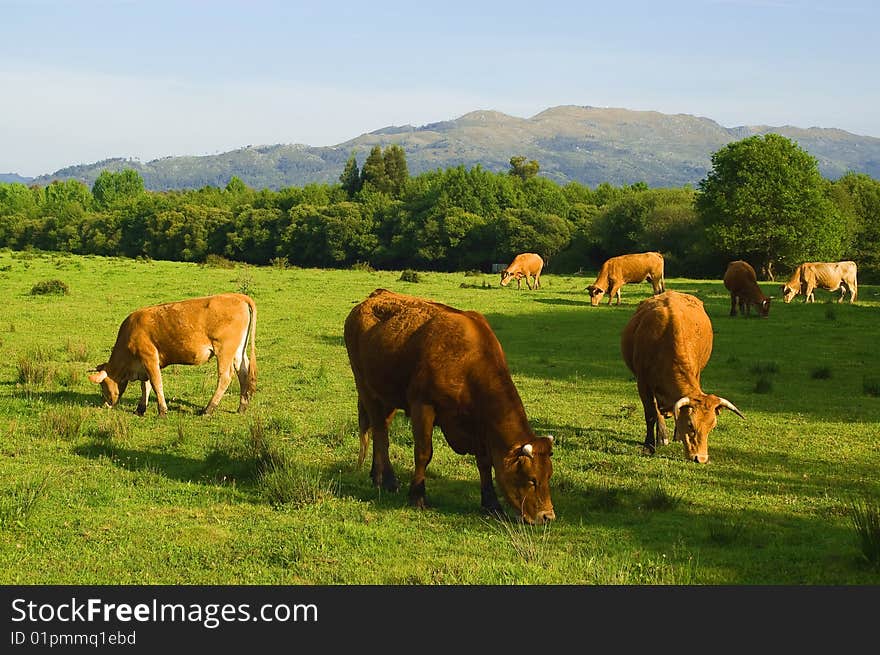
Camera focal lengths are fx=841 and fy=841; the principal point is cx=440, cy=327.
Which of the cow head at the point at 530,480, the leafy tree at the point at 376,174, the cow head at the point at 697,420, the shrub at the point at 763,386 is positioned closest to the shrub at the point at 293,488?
the cow head at the point at 530,480

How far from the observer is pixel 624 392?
17.5 metres

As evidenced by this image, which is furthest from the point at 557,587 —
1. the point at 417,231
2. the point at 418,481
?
the point at 417,231

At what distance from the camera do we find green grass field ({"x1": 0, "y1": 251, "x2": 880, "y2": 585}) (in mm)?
7520

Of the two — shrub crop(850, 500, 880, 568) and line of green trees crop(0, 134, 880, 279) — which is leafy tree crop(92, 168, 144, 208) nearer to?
line of green trees crop(0, 134, 880, 279)

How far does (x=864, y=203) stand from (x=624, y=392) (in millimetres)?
65036

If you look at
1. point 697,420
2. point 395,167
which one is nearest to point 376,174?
point 395,167

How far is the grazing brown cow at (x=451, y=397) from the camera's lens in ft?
28.1

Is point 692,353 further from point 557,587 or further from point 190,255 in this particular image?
point 190,255

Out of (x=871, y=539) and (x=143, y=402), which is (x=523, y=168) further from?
(x=871, y=539)

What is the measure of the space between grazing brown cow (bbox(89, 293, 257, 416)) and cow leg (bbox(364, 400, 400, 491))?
4.88 meters

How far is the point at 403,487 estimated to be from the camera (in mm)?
10297

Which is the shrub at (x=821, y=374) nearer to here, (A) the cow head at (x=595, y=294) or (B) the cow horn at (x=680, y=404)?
(B) the cow horn at (x=680, y=404)

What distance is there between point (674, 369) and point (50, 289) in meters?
30.2

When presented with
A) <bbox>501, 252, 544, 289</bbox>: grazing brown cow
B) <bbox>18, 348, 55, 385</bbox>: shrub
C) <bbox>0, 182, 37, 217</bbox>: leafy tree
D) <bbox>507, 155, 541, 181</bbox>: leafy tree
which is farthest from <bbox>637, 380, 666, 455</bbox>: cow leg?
<bbox>0, 182, 37, 217</bbox>: leafy tree
